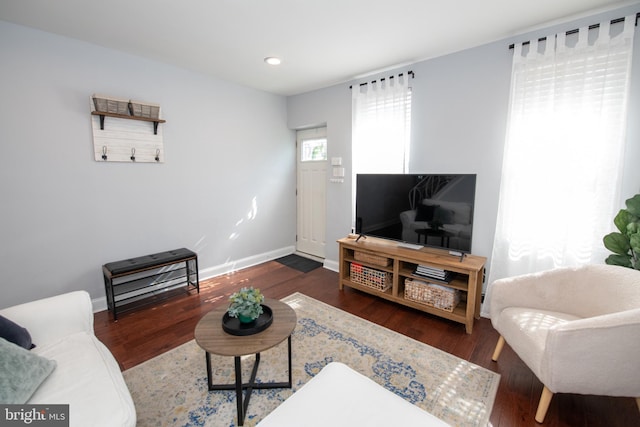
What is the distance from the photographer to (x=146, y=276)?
3.08 meters

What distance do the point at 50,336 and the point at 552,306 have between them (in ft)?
10.3

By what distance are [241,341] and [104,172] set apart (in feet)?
7.73

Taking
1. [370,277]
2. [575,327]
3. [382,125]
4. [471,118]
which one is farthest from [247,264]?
[575,327]

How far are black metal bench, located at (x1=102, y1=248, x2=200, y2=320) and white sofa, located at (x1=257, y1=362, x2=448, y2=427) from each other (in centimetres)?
228

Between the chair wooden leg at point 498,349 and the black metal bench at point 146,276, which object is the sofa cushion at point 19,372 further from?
the chair wooden leg at point 498,349

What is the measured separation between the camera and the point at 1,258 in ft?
7.55

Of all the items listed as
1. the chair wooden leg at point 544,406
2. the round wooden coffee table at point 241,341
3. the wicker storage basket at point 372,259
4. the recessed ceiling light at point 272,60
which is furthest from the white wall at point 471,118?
the round wooden coffee table at point 241,341

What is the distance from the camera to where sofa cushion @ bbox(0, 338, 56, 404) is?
1.10 m

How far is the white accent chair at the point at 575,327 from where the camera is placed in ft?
4.39

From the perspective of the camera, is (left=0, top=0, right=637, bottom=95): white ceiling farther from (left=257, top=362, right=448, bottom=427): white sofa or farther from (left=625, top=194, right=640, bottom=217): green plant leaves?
(left=257, top=362, right=448, bottom=427): white sofa

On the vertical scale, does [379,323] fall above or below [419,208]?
below

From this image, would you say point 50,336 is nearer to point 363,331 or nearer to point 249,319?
point 249,319

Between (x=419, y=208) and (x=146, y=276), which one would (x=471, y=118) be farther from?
(x=146, y=276)

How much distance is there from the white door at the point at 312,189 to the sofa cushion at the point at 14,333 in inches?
130
